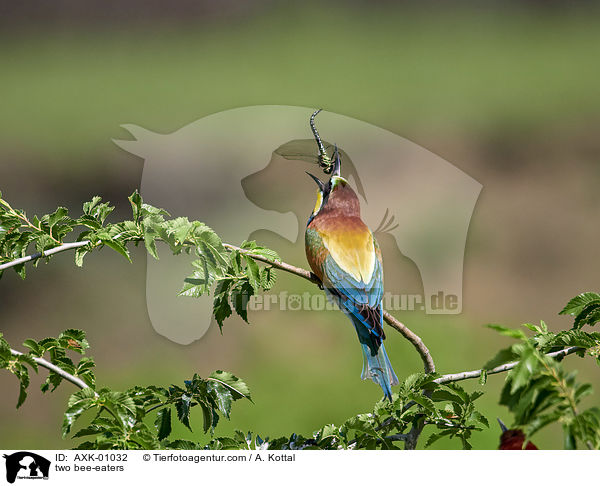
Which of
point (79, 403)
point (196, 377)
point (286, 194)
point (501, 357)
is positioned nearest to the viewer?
point (501, 357)

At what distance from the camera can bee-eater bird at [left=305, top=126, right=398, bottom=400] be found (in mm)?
753

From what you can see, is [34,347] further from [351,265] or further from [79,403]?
[351,265]

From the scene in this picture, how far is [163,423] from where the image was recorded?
60cm

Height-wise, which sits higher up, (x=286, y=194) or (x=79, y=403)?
(x=286, y=194)

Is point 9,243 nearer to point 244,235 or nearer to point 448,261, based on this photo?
point 244,235

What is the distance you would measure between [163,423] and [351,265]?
12.9 inches

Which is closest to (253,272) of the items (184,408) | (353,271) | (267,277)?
(267,277)

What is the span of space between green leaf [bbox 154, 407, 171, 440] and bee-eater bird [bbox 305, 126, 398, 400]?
0.24 metres

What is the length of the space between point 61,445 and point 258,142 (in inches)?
32.8

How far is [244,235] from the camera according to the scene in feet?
4.46

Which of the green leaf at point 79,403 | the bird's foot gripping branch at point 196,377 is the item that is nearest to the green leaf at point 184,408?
the bird's foot gripping branch at point 196,377
